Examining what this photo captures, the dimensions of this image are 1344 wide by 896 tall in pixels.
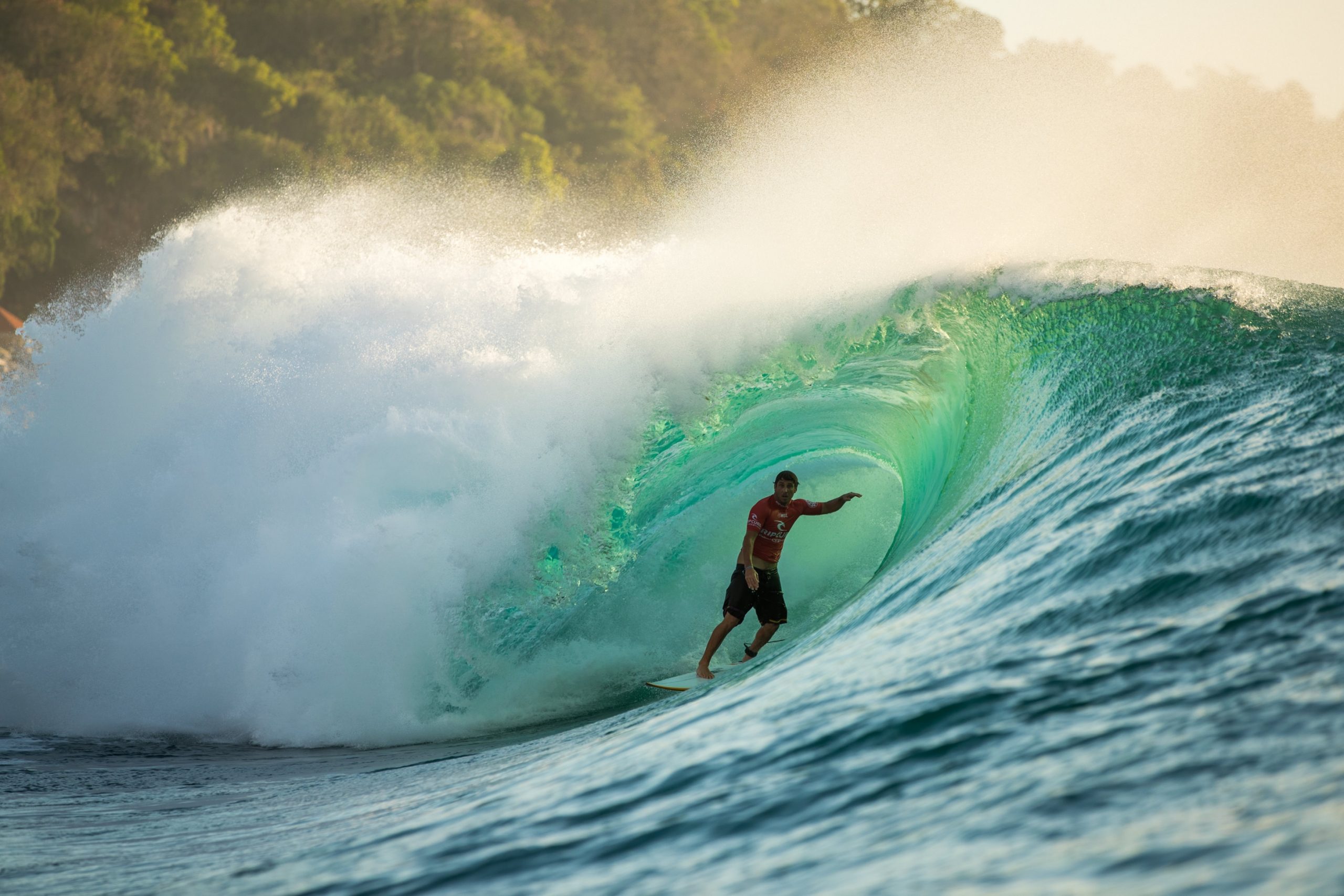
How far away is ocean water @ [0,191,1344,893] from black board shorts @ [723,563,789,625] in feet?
0.75

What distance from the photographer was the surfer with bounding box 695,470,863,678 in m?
7.67

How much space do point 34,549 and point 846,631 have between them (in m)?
7.20

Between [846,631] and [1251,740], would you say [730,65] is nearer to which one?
[846,631]

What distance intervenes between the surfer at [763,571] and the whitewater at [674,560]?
2.37 feet

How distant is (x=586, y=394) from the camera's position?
927cm

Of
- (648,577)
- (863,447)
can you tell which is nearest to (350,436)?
(648,577)

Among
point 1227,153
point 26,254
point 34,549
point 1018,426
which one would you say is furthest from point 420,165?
point 1018,426

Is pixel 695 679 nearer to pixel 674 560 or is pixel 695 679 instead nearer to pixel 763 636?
pixel 763 636

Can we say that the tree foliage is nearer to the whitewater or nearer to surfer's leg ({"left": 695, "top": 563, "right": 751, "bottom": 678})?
the whitewater

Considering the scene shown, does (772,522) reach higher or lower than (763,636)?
higher

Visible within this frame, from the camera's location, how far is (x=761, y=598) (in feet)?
25.6

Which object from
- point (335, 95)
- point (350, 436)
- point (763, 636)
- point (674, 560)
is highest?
point (335, 95)

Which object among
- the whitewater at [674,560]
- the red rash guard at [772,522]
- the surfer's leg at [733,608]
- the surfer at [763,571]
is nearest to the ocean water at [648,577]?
the whitewater at [674,560]

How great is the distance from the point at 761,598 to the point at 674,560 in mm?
2001
